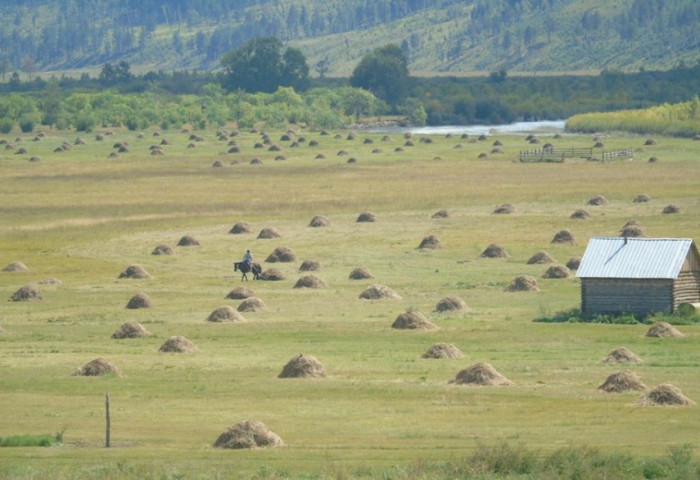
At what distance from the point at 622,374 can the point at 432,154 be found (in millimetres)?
107358

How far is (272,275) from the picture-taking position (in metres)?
77.5

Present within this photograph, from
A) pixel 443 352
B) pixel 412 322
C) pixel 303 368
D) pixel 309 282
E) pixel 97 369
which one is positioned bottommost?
pixel 309 282

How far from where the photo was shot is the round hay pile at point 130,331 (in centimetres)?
6106

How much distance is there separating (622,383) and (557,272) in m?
28.1

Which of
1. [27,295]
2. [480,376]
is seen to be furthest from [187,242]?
[480,376]

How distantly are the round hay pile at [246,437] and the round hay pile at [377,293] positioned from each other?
1166 inches

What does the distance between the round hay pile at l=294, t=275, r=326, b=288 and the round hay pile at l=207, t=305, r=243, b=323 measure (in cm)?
924

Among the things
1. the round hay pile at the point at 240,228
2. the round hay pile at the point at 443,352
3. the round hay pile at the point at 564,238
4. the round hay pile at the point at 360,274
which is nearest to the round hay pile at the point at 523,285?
the round hay pile at the point at 360,274

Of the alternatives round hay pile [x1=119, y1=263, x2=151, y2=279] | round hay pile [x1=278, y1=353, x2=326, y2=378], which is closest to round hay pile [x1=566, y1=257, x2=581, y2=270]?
round hay pile [x1=119, y1=263, x2=151, y2=279]

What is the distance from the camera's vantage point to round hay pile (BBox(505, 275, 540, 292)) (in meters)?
71.8

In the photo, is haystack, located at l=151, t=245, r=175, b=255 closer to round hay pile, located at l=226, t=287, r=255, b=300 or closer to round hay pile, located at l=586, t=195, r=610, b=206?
round hay pile, located at l=226, t=287, r=255, b=300

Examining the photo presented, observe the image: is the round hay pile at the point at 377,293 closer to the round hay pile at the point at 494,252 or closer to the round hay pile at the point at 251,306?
the round hay pile at the point at 251,306

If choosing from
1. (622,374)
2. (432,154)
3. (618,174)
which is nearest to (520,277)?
(622,374)

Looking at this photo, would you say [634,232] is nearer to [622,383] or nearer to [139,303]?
[139,303]
